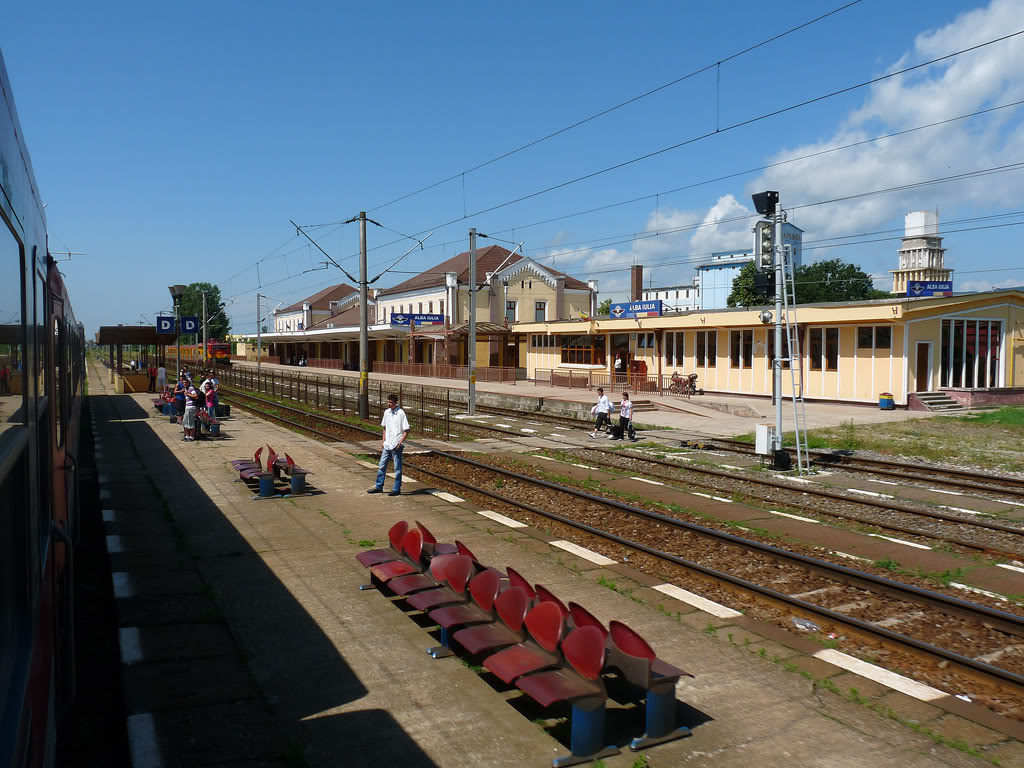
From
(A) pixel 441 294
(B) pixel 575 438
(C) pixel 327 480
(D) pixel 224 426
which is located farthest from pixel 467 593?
(A) pixel 441 294

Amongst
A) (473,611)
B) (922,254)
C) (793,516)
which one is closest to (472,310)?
(793,516)

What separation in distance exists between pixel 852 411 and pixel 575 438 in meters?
11.4

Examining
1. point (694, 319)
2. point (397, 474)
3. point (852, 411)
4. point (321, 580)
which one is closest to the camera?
point (321, 580)

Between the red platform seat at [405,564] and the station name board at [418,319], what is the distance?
41.2 meters

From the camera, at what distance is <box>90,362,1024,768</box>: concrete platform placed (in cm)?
471

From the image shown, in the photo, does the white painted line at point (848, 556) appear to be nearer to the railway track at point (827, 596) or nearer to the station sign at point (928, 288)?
the railway track at point (827, 596)

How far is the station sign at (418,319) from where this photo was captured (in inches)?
1918

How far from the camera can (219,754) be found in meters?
4.64

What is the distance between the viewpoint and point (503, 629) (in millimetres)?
5965

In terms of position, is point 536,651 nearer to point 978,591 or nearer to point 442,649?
point 442,649

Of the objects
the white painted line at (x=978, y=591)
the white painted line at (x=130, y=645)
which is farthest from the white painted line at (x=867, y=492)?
the white painted line at (x=130, y=645)

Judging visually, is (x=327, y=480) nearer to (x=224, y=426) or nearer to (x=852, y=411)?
(x=224, y=426)

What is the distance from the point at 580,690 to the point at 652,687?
0.44m

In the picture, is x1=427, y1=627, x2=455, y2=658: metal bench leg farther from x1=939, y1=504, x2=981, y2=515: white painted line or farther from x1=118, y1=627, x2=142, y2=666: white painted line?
x1=939, y1=504, x2=981, y2=515: white painted line
